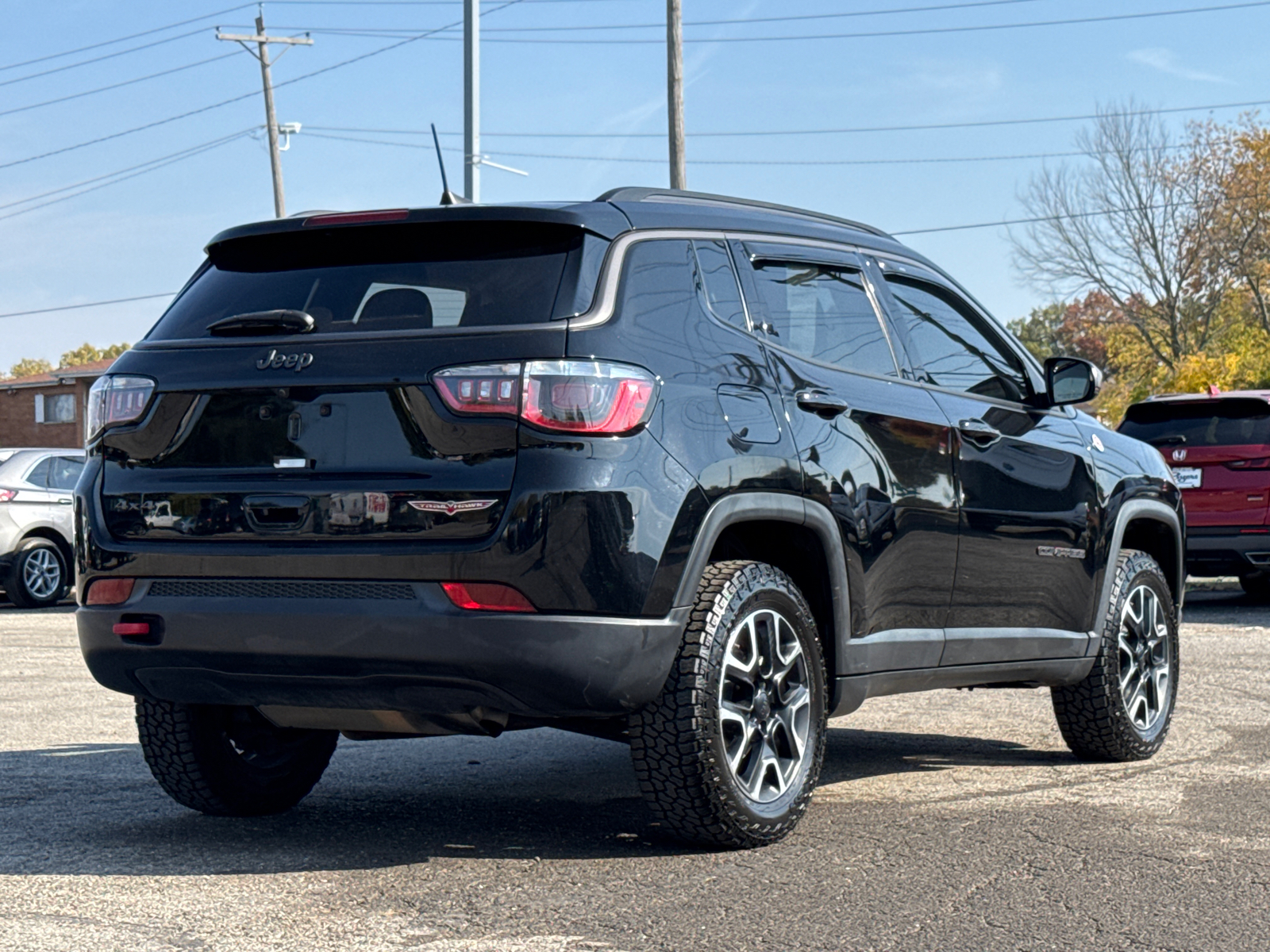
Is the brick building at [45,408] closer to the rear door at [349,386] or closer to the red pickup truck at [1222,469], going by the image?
the red pickup truck at [1222,469]

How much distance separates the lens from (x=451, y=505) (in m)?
4.30

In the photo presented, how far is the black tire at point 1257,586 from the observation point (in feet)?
50.7

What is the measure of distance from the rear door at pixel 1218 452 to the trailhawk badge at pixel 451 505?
1024 cm

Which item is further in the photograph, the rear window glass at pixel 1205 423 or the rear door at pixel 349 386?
the rear window glass at pixel 1205 423

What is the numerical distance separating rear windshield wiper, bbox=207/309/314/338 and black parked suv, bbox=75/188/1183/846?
10mm

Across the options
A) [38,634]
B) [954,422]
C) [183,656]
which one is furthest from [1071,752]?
[38,634]

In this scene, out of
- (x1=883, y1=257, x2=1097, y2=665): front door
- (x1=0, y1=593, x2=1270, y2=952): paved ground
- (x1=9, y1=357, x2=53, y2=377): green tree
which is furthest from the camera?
(x1=9, y1=357, x2=53, y2=377): green tree

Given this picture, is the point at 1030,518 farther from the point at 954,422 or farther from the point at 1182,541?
the point at 1182,541

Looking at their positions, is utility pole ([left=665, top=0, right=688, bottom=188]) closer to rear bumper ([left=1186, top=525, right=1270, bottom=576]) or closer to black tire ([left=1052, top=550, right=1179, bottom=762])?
rear bumper ([left=1186, top=525, right=1270, bottom=576])

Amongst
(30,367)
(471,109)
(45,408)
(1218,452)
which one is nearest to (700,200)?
(1218,452)

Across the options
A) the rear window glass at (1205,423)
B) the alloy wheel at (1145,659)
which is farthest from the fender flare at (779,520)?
the rear window glass at (1205,423)

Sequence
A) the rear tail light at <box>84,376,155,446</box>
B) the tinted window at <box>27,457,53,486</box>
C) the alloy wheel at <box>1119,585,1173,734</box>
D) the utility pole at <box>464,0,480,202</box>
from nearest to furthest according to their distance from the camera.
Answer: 1. the rear tail light at <box>84,376,155,446</box>
2. the alloy wheel at <box>1119,585,1173,734</box>
3. the tinted window at <box>27,457,53,486</box>
4. the utility pole at <box>464,0,480,202</box>

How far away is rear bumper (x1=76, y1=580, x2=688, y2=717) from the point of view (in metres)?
4.25

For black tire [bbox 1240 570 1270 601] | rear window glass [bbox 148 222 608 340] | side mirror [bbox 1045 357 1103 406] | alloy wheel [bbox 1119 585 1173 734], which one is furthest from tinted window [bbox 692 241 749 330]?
black tire [bbox 1240 570 1270 601]
